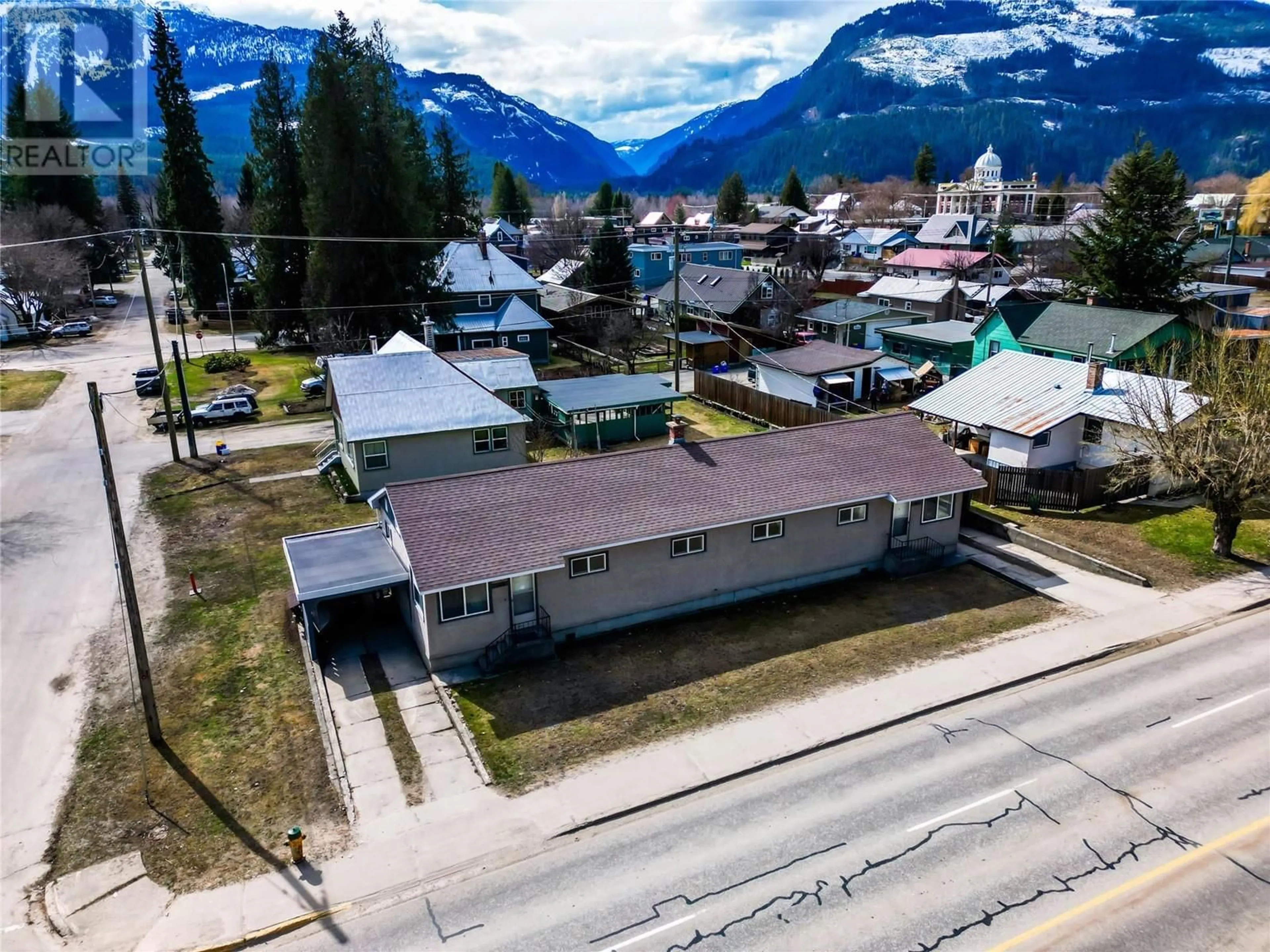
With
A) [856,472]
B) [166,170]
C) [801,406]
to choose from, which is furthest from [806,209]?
[856,472]

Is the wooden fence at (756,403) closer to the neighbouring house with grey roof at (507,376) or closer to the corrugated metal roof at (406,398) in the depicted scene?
the neighbouring house with grey roof at (507,376)

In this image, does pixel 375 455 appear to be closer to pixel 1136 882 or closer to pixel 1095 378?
pixel 1136 882

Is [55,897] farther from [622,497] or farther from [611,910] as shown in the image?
[622,497]

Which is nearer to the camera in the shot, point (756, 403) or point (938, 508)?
point (938, 508)

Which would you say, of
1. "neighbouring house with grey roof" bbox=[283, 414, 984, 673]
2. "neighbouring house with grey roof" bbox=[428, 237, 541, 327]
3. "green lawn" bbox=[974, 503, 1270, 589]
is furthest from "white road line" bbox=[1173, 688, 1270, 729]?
"neighbouring house with grey roof" bbox=[428, 237, 541, 327]

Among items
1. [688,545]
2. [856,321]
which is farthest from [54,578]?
[856,321]

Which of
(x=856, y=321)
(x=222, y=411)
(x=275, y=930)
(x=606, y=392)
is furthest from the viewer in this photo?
(x=856, y=321)
